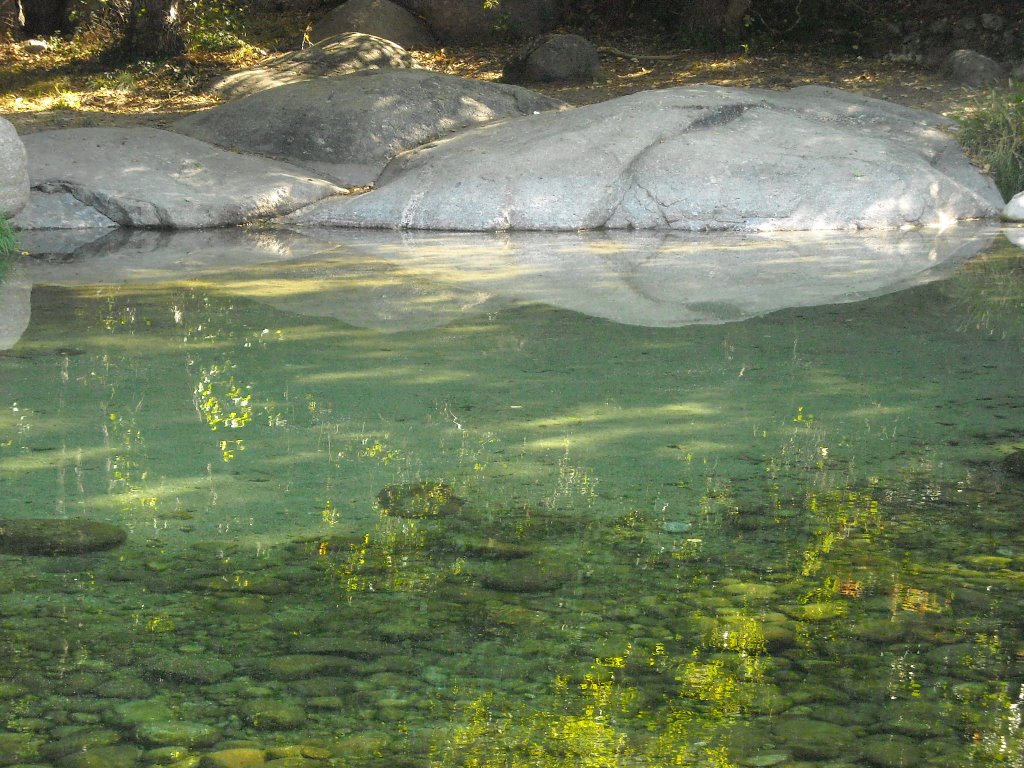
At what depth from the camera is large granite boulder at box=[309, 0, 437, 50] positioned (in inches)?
531

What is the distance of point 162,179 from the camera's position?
27.3ft

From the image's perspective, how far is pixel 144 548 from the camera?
2.57 m

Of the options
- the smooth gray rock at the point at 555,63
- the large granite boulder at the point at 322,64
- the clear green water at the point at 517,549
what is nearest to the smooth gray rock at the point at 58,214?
the large granite boulder at the point at 322,64

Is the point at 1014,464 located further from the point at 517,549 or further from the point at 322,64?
the point at 322,64

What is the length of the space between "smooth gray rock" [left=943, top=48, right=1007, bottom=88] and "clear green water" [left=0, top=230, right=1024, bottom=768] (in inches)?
303

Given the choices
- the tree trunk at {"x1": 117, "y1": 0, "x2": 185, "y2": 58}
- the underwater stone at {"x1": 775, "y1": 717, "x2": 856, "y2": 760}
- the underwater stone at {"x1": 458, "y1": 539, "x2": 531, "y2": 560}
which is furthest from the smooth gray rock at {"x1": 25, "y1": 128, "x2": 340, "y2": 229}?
the underwater stone at {"x1": 775, "y1": 717, "x2": 856, "y2": 760}

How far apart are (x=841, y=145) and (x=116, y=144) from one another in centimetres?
509

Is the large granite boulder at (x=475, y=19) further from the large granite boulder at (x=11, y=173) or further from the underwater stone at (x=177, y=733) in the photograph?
the underwater stone at (x=177, y=733)

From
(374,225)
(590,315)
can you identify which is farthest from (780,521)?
(374,225)

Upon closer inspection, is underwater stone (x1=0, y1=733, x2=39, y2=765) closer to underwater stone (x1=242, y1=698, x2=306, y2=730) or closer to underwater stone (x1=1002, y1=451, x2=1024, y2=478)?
underwater stone (x1=242, y1=698, x2=306, y2=730)

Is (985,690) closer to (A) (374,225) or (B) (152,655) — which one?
(B) (152,655)

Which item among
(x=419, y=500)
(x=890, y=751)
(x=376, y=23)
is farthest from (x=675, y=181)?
(x=376, y=23)

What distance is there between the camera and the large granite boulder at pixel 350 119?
30.8 feet

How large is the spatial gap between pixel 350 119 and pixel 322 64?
2379mm
